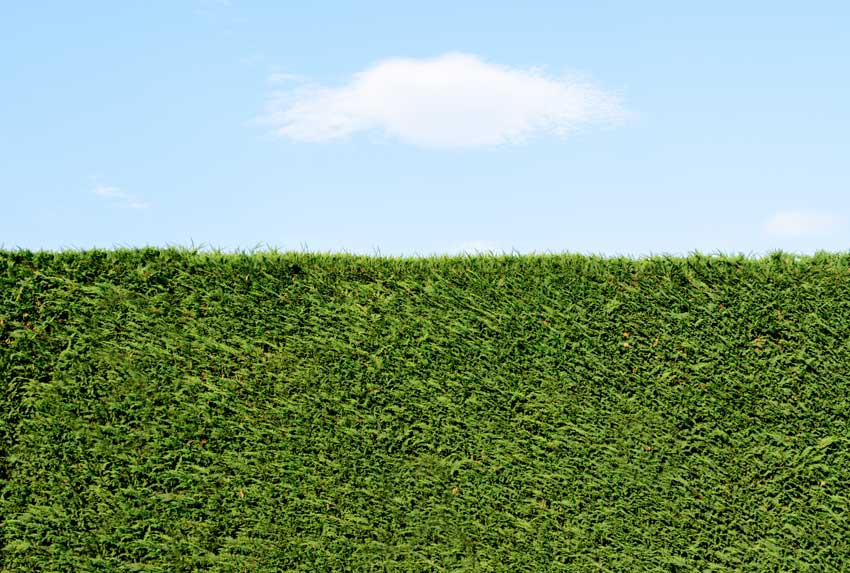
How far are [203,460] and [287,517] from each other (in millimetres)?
855

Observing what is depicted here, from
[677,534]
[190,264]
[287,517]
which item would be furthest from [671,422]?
[190,264]

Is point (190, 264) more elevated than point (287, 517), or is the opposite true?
point (190, 264)

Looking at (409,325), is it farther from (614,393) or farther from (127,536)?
(127,536)

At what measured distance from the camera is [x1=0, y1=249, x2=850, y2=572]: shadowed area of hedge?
5.10 metres

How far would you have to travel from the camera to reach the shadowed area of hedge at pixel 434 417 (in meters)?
5.10

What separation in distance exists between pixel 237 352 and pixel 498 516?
2.57 meters

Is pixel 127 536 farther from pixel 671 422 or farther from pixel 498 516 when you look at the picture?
pixel 671 422

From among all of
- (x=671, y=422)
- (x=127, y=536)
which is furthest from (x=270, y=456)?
(x=671, y=422)

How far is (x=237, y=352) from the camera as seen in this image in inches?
207

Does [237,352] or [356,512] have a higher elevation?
[237,352]

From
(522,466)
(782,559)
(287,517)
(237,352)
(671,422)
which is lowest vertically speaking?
(782,559)

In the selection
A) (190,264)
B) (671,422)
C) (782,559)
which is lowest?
(782,559)

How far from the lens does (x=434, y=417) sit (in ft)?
16.9

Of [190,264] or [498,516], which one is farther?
[190,264]
